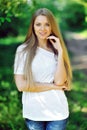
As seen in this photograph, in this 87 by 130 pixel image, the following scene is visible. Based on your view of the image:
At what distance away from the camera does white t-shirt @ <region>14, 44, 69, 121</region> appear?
5531 millimetres

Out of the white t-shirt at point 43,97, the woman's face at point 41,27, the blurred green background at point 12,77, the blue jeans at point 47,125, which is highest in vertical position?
the woman's face at point 41,27

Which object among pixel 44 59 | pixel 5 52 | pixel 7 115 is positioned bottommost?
pixel 5 52

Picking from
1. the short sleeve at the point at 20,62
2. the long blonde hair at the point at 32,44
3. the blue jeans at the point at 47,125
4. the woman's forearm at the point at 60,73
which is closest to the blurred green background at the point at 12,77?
the long blonde hair at the point at 32,44

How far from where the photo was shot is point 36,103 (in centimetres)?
553

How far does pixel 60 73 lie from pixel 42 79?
0.20 m

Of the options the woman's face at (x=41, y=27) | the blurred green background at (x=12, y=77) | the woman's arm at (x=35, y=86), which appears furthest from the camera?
the blurred green background at (x=12, y=77)

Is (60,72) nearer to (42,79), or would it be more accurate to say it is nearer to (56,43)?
(42,79)

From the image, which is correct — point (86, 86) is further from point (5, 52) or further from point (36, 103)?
point (36, 103)

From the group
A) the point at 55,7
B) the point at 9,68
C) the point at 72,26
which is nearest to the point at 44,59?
the point at 9,68

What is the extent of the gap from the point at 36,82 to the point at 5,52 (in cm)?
1472

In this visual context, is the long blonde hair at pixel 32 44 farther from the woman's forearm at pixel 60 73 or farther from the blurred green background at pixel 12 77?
the blurred green background at pixel 12 77

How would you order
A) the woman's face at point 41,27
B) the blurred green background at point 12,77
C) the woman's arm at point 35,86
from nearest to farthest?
the woman's arm at point 35,86 → the woman's face at point 41,27 → the blurred green background at point 12,77

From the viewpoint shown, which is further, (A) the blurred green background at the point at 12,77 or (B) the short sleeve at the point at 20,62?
(A) the blurred green background at the point at 12,77

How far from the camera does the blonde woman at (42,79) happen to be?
5.54m
